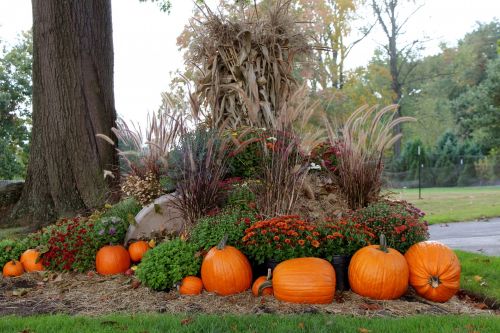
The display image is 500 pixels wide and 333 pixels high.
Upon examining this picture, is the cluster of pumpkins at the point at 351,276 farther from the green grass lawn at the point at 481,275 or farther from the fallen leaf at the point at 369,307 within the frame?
the green grass lawn at the point at 481,275

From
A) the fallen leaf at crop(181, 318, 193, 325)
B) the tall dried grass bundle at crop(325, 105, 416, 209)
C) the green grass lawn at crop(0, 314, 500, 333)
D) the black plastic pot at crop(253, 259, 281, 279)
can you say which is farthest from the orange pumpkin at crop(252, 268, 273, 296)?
the tall dried grass bundle at crop(325, 105, 416, 209)

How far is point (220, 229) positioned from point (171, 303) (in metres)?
0.84

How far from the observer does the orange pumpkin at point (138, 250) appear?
17.6ft

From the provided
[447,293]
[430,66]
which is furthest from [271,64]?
[430,66]

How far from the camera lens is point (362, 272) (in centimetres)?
413

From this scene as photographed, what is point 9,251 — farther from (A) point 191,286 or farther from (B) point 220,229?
(B) point 220,229

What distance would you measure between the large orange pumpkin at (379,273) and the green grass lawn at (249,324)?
0.57 metres

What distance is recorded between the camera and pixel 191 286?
4398 mm

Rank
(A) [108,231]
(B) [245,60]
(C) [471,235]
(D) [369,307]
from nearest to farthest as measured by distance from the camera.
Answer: (D) [369,307] → (A) [108,231] → (B) [245,60] → (C) [471,235]

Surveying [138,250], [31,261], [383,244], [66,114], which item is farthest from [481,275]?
[66,114]

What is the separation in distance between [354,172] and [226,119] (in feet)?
7.10

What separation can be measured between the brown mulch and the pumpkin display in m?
0.07

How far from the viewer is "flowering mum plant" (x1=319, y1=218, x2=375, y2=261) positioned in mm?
4379

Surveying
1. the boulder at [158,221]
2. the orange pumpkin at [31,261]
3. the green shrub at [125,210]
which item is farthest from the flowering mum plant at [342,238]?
the orange pumpkin at [31,261]
